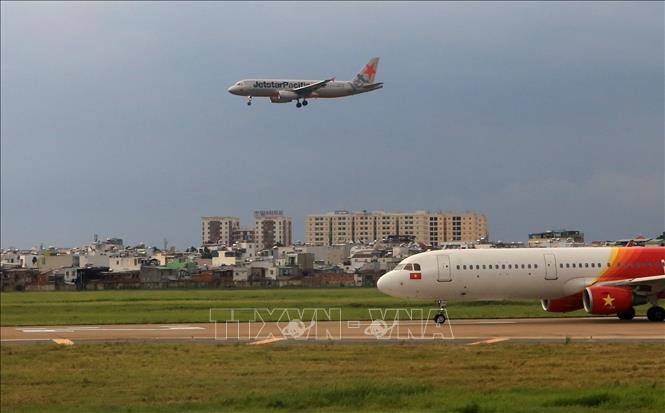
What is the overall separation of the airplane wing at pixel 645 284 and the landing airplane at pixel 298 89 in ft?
177

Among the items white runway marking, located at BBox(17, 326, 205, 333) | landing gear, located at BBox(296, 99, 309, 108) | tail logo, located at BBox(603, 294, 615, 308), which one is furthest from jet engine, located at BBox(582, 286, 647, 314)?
landing gear, located at BBox(296, 99, 309, 108)

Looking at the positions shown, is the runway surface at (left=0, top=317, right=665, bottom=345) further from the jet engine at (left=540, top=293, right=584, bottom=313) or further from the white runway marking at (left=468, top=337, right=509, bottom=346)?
the jet engine at (left=540, top=293, right=584, bottom=313)

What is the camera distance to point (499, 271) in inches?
1673

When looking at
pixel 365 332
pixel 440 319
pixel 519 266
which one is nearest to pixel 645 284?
pixel 519 266

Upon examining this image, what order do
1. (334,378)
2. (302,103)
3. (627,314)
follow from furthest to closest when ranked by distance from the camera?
1. (302,103)
2. (627,314)
3. (334,378)

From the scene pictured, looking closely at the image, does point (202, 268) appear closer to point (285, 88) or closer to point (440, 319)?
point (285, 88)

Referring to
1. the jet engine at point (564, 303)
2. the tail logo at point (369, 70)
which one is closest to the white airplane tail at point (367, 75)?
the tail logo at point (369, 70)

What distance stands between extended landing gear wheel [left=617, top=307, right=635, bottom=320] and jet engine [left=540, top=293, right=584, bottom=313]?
1766 mm

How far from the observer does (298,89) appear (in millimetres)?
93375

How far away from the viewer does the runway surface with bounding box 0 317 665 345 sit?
33.3 metres

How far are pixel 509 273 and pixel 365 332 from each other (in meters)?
8.90

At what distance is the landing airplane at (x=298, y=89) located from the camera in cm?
9344

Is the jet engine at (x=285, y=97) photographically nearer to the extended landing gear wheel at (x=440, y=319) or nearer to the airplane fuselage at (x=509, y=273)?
the airplane fuselage at (x=509, y=273)

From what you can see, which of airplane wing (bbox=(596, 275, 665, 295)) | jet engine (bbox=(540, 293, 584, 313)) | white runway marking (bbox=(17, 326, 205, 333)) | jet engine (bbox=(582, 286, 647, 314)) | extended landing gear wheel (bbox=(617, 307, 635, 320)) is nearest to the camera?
white runway marking (bbox=(17, 326, 205, 333))
